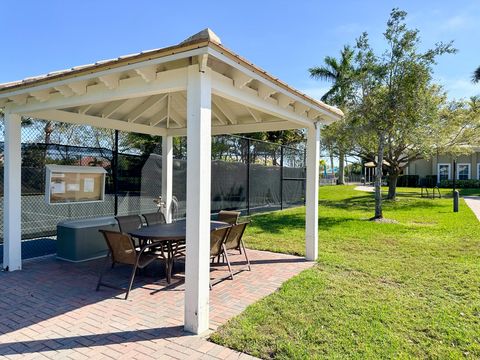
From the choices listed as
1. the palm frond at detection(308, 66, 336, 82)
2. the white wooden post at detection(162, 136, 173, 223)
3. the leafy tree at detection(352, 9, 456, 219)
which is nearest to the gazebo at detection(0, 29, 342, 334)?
the white wooden post at detection(162, 136, 173, 223)

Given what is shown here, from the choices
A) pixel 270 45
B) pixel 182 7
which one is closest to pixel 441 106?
pixel 270 45

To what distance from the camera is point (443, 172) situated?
101 ft

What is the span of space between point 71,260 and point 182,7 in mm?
5356

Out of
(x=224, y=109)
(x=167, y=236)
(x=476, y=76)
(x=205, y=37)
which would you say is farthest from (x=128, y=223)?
(x=476, y=76)

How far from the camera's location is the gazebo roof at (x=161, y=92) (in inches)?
130

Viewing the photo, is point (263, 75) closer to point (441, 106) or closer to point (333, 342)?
point (333, 342)

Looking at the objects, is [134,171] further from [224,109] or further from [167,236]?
[167,236]

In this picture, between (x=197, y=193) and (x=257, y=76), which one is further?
(x=257, y=76)

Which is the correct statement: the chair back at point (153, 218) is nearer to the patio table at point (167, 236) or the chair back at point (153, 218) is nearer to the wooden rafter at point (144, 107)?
the patio table at point (167, 236)

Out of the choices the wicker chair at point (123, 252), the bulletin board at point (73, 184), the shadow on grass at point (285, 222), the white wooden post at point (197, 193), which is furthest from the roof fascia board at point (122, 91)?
the shadow on grass at point (285, 222)

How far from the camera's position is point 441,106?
15383 millimetres

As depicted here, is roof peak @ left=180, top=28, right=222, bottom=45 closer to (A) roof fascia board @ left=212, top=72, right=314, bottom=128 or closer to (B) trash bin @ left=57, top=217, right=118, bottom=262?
(A) roof fascia board @ left=212, top=72, right=314, bottom=128

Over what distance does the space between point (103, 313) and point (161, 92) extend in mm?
2566

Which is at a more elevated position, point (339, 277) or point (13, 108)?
point (13, 108)
